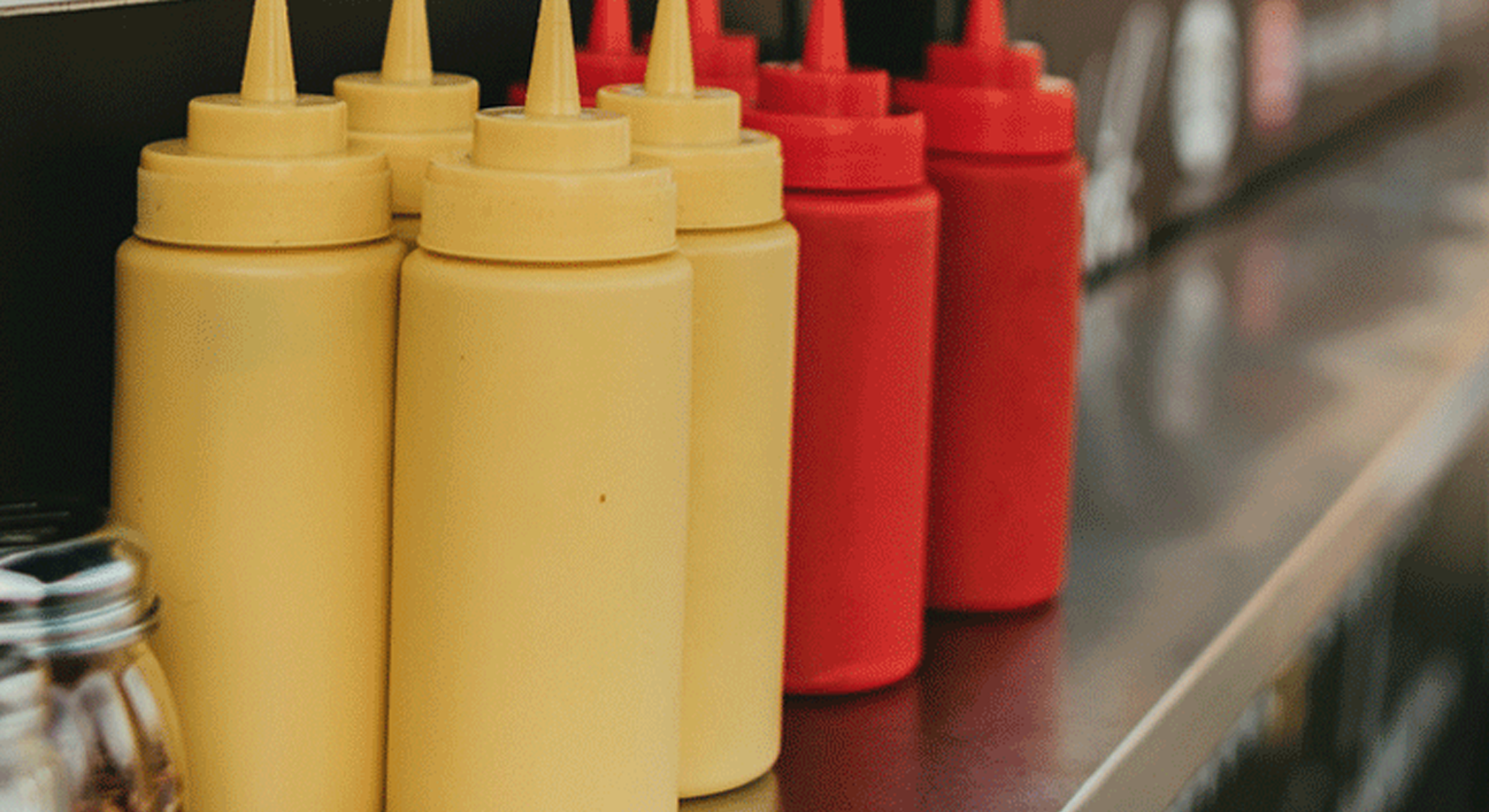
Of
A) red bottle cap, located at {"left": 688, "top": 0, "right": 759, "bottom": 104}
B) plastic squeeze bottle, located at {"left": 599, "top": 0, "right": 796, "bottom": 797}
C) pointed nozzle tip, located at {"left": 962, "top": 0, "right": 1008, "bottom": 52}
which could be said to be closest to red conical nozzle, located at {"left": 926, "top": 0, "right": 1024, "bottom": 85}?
pointed nozzle tip, located at {"left": 962, "top": 0, "right": 1008, "bottom": 52}

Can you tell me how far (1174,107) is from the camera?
206cm

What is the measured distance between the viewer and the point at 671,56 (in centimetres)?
69

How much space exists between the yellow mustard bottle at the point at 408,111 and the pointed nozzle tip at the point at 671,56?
81 millimetres

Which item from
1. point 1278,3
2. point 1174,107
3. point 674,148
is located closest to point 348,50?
point 674,148

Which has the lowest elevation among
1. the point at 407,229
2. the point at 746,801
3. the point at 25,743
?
the point at 746,801

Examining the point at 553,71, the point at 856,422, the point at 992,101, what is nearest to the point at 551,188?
the point at 553,71

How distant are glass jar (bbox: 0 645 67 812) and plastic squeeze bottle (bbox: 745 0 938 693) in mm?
371

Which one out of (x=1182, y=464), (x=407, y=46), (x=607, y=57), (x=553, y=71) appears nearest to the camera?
(x=553, y=71)

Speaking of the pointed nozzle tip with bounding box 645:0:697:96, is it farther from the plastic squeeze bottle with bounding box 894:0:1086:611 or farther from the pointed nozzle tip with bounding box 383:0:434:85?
the plastic squeeze bottle with bounding box 894:0:1086:611

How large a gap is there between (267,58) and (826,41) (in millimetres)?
292

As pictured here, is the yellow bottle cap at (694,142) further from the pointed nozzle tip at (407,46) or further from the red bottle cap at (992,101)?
the red bottle cap at (992,101)

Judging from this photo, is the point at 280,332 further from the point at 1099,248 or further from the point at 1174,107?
the point at 1174,107

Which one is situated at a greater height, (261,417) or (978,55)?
(978,55)

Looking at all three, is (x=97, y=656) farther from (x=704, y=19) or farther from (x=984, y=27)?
(x=984, y=27)
